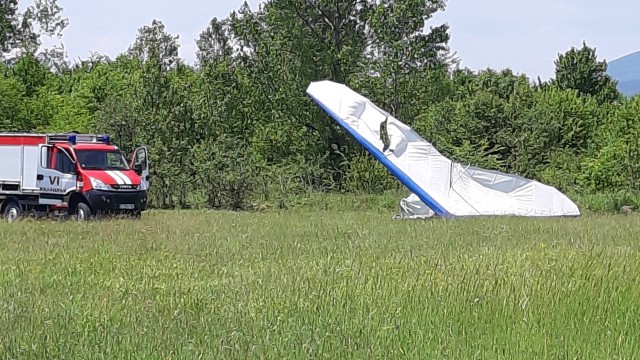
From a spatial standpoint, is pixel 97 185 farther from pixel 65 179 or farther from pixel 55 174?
pixel 55 174

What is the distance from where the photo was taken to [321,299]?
776 centimetres

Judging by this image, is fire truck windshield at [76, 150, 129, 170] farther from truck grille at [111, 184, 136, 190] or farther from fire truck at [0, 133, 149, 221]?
truck grille at [111, 184, 136, 190]

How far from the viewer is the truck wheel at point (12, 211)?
898 inches

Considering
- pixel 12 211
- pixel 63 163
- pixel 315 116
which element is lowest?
pixel 12 211

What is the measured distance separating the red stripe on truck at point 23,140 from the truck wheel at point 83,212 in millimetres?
2346

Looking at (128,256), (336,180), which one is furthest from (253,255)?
(336,180)

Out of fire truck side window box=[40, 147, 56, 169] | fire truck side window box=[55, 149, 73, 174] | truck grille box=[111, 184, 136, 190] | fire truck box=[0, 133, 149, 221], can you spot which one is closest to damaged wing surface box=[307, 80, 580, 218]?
truck grille box=[111, 184, 136, 190]

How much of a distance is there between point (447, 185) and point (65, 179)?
10364 mm

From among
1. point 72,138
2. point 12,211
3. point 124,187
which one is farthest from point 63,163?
point 12,211

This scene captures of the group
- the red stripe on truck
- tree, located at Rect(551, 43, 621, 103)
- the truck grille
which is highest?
tree, located at Rect(551, 43, 621, 103)

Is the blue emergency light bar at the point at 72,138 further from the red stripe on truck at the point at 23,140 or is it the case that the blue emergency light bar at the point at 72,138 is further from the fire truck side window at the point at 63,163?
the fire truck side window at the point at 63,163

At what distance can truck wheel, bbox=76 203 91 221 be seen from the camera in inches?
841

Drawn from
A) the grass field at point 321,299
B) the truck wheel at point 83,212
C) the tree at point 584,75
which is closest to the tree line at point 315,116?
the tree at point 584,75

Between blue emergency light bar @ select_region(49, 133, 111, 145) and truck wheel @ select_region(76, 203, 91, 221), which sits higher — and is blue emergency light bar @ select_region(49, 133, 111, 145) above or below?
above
